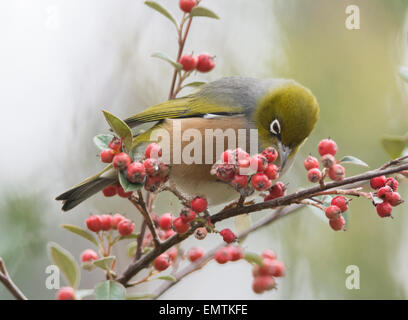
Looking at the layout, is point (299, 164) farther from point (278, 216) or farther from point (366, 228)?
point (278, 216)

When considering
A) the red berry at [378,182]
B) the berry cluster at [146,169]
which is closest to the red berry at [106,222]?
the berry cluster at [146,169]

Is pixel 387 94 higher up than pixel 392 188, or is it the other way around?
pixel 387 94

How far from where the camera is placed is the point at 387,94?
5340 mm

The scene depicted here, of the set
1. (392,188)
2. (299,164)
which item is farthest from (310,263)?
(392,188)

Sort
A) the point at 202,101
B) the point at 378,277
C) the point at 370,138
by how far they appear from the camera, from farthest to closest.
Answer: the point at 370,138
the point at 378,277
the point at 202,101

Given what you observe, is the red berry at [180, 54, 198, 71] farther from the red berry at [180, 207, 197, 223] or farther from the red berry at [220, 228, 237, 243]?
the red berry at [220, 228, 237, 243]

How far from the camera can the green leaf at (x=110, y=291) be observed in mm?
2045

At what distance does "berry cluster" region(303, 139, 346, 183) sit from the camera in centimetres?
203

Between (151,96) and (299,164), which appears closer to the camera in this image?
(299,164)

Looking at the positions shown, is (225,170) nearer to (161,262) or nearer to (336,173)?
(336,173)

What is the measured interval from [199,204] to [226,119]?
4.72 ft
